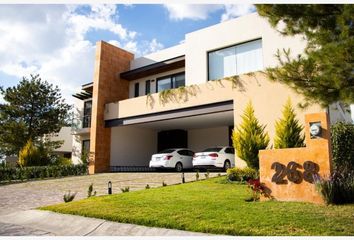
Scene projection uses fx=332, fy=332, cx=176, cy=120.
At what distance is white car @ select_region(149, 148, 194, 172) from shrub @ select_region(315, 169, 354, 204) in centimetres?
1171

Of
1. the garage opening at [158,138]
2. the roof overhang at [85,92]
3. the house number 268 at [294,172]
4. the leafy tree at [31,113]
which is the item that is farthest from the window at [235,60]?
the leafy tree at [31,113]

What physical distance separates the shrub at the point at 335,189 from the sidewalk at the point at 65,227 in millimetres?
3327

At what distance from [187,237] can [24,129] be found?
24.4 m

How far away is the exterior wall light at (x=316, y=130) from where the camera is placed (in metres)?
8.05

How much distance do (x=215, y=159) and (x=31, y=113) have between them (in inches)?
721

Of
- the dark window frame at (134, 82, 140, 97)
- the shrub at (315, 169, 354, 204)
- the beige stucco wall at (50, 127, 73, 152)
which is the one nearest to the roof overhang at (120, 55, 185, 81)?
the dark window frame at (134, 82, 140, 97)

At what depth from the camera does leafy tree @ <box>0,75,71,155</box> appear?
26.4 meters

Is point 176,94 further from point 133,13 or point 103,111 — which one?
point 133,13

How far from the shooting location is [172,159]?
18906mm

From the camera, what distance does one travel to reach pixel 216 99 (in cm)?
1652

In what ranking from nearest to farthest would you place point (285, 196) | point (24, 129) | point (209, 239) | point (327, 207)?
1. point (209, 239)
2. point (327, 207)
3. point (285, 196)
4. point (24, 129)

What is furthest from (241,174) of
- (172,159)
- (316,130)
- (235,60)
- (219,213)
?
(235,60)

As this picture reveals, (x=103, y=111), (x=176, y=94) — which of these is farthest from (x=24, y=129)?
(x=176, y=94)

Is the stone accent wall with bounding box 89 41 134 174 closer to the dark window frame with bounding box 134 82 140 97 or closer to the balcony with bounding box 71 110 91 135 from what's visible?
the dark window frame with bounding box 134 82 140 97
